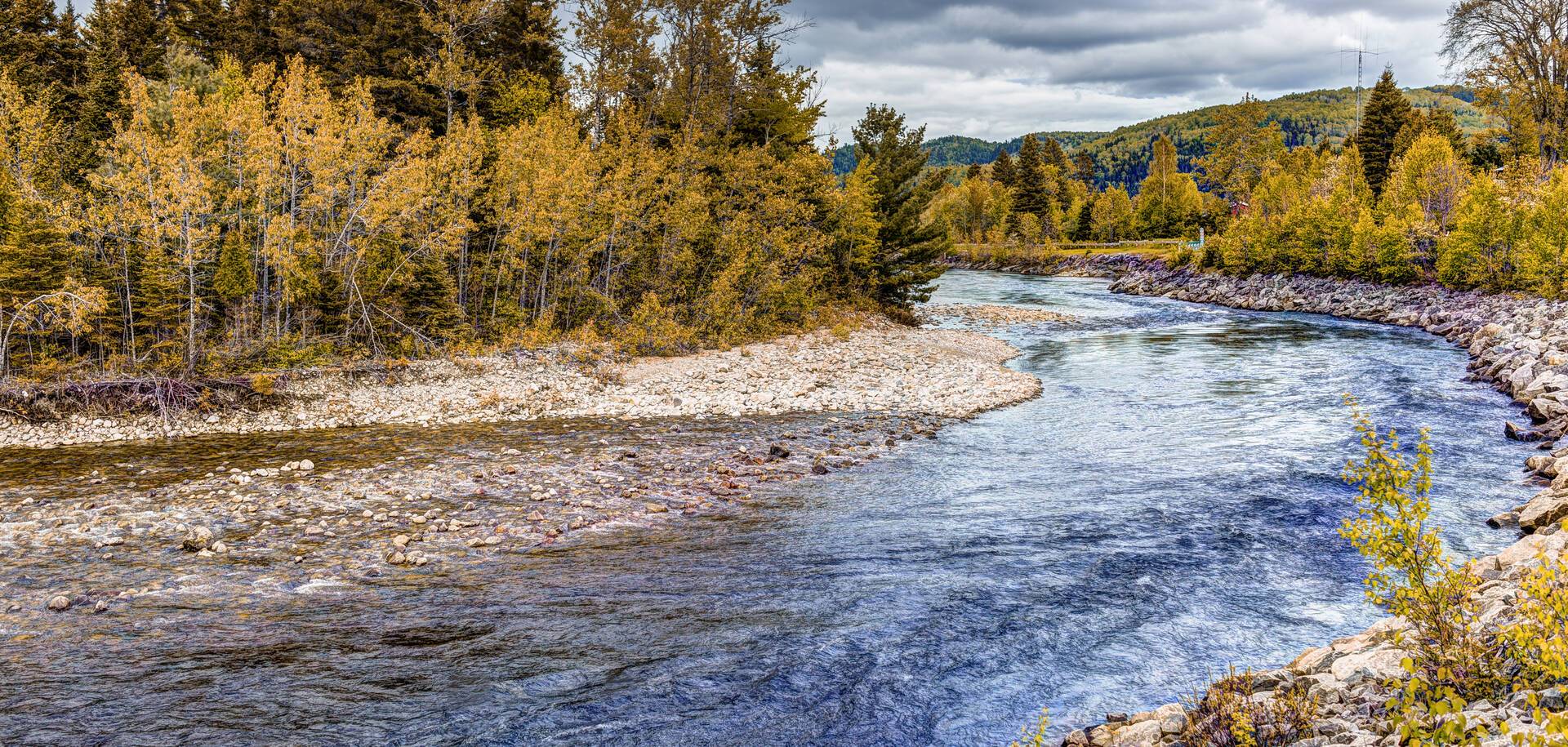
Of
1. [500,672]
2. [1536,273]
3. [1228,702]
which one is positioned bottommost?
[500,672]

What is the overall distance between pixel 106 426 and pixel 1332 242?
204 ft

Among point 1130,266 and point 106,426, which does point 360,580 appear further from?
point 1130,266

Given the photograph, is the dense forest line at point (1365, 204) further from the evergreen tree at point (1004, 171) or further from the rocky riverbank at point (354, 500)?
the rocky riverbank at point (354, 500)

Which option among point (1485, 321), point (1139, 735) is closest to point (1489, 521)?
point (1139, 735)

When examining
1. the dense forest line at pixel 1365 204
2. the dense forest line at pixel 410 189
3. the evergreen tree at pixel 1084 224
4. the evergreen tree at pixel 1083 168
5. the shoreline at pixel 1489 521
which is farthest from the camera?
the evergreen tree at pixel 1083 168

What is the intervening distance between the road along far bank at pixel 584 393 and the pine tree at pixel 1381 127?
6073 cm

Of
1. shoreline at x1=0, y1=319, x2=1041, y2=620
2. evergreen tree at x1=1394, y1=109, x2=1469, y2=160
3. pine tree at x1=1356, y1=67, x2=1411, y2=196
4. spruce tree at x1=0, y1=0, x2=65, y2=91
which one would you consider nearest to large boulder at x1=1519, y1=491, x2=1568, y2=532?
shoreline at x1=0, y1=319, x2=1041, y2=620

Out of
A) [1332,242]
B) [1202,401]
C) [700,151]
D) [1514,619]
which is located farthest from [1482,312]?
[1514,619]

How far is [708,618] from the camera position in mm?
9742

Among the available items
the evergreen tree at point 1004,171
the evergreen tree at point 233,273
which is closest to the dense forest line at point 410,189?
the evergreen tree at point 233,273

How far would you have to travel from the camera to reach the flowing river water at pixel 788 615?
7.70 meters

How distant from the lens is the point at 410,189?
2434cm

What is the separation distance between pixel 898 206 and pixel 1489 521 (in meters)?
33.5

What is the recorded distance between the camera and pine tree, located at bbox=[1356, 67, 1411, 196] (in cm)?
6956
